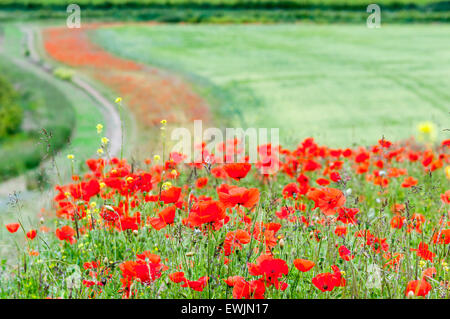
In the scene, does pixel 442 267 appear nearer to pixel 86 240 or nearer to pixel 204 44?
pixel 86 240

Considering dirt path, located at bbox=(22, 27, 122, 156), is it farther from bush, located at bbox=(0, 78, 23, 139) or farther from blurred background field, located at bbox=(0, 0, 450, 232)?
bush, located at bbox=(0, 78, 23, 139)

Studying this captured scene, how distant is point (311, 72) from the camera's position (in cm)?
1352

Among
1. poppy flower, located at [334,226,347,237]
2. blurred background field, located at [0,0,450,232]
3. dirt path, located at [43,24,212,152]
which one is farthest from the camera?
dirt path, located at [43,24,212,152]

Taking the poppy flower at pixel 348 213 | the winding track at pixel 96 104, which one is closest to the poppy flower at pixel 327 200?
the poppy flower at pixel 348 213

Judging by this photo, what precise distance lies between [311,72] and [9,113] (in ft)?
21.9

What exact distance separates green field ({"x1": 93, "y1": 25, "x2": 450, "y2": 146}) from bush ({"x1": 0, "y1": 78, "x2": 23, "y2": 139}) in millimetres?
3230

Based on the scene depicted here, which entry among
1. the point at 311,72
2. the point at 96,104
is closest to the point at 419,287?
the point at 96,104

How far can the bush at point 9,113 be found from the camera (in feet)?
35.1

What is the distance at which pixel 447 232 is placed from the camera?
7.45 ft

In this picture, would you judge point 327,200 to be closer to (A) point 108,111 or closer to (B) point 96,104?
(A) point 108,111

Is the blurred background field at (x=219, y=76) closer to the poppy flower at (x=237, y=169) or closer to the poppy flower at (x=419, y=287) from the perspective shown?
the poppy flower at (x=237, y=169)

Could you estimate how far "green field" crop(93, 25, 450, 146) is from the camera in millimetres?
10219

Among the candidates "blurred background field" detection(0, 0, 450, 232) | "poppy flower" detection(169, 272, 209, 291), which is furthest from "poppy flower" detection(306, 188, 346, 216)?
"blurred background field" detection(0, 0, 450, 232)

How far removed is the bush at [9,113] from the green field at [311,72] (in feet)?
10.6
